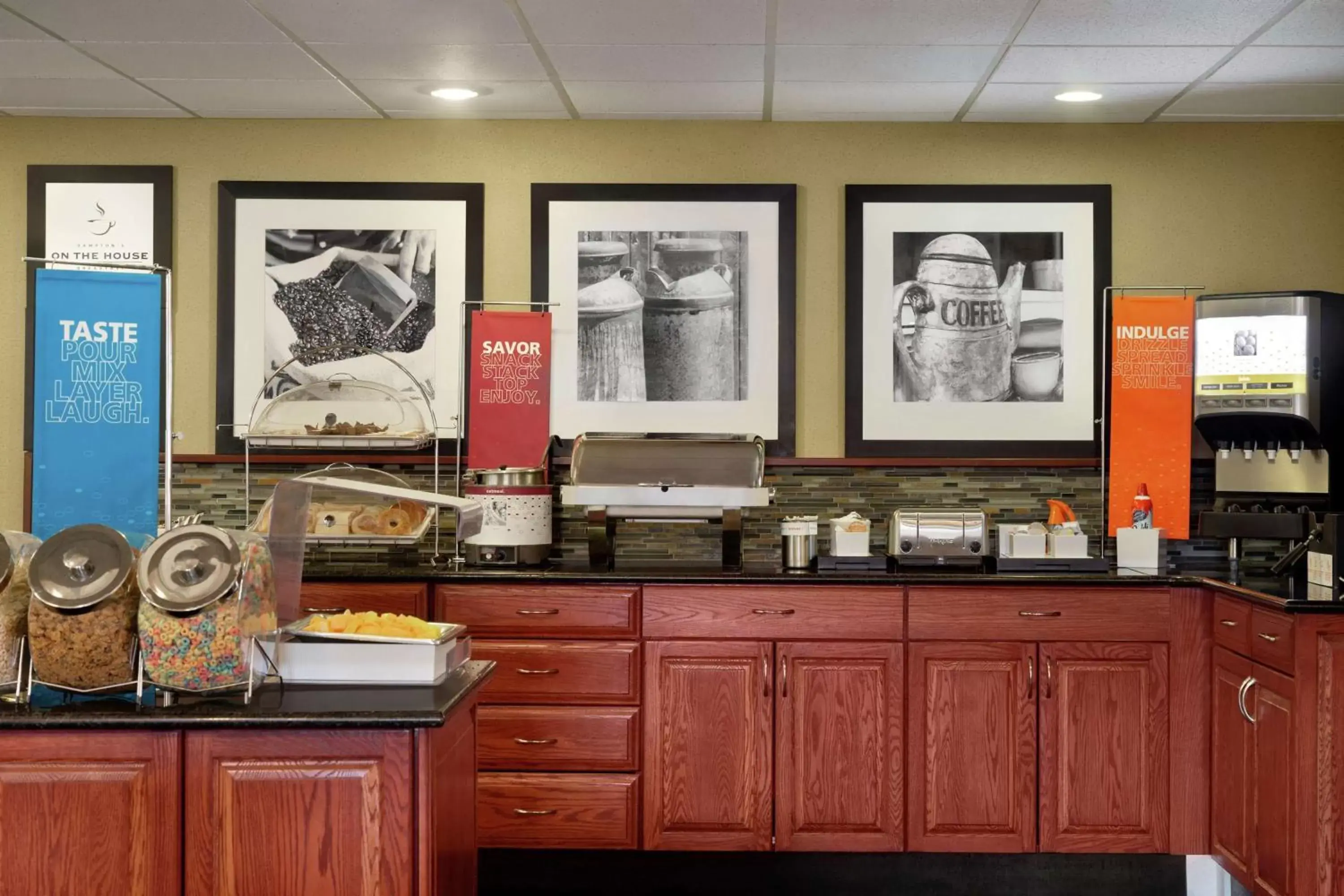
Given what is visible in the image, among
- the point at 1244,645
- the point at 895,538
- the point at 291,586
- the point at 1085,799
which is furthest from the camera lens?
the point at 895,538

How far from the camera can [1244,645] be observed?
3.60m

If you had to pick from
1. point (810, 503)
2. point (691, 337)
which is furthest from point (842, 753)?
point (691, 337)

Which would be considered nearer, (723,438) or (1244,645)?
(1244,645)

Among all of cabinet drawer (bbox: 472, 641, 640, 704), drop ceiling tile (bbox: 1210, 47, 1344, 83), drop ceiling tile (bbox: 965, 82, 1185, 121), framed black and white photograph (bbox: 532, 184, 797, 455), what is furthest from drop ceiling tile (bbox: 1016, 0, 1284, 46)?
cabinet drawer (bbox: 472, 641, 640, 704)

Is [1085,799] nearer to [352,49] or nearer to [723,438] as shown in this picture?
[723,438]

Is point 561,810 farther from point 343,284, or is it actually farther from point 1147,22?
point 1147,22

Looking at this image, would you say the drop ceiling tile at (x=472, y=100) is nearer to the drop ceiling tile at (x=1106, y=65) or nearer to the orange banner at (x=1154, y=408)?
the drop ceiling tile at (x=1106, y=65)

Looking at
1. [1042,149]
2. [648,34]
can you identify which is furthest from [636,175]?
[1042,149]

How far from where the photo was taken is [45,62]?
3951 mm

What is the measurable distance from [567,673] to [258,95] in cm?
234

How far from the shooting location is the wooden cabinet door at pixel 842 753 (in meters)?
3.87

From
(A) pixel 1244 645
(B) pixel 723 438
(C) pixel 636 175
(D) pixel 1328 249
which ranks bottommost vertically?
(A) pixel 1244 645

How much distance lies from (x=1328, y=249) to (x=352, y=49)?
361cm

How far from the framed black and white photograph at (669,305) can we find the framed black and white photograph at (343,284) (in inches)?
14.2
